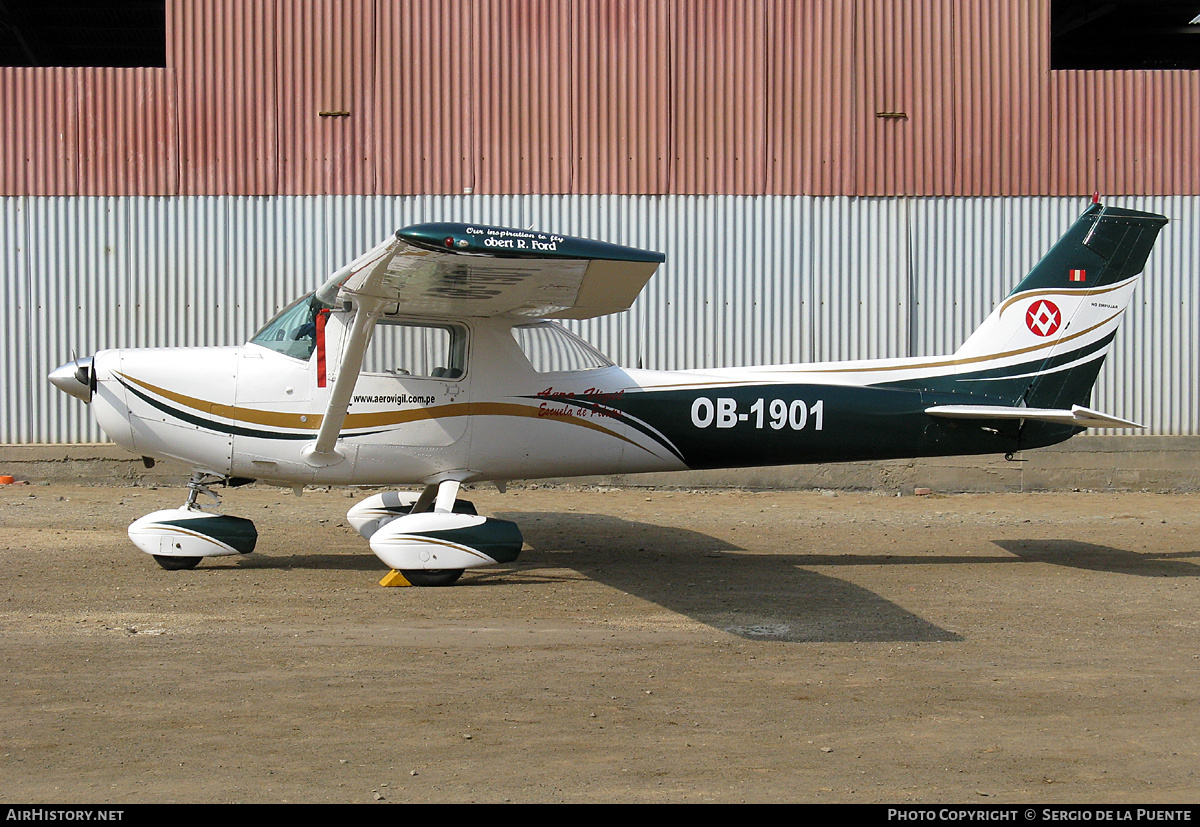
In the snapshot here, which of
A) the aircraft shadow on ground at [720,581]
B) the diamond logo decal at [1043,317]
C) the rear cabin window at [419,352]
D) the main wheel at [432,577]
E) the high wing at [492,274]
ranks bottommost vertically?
the aircraft shadow on ground at [720,581]

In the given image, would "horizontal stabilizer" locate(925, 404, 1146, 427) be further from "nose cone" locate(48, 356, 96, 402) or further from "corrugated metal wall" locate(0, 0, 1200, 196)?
"nose cone" locate(48, 356, 96, 402)

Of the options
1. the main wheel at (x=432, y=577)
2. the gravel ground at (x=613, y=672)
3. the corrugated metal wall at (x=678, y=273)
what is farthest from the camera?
the corrugated metal wall at (x=678, y=273)

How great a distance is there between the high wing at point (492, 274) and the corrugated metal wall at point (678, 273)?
5297 millimetres

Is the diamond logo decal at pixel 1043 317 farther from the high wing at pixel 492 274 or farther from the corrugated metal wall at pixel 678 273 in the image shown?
the corrugated metal wall at pixel 678 273

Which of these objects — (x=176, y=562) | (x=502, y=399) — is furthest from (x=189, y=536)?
(x=502, y=399)

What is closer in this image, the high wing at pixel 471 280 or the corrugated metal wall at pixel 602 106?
the high wing at pixel 471 280

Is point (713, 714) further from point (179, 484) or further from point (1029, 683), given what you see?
point (179, 484)

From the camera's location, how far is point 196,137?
13.2 meters

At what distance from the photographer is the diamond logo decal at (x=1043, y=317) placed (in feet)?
29.1

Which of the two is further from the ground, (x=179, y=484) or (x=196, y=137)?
(x=196, y=137)

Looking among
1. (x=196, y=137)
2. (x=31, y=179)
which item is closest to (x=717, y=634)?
(x=196, y=137)

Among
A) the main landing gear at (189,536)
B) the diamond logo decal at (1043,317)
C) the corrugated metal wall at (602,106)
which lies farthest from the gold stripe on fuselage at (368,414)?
the corrugated metal wall at (602,106)

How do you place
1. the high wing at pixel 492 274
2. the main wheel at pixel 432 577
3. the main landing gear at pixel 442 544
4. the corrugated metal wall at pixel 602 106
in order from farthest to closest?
the corrugated metal wall at pixel 602 106 → the main wheel at pixel 432 577 → the main landing gear at pixel 442 544 → the high wing at pixel 492 274
